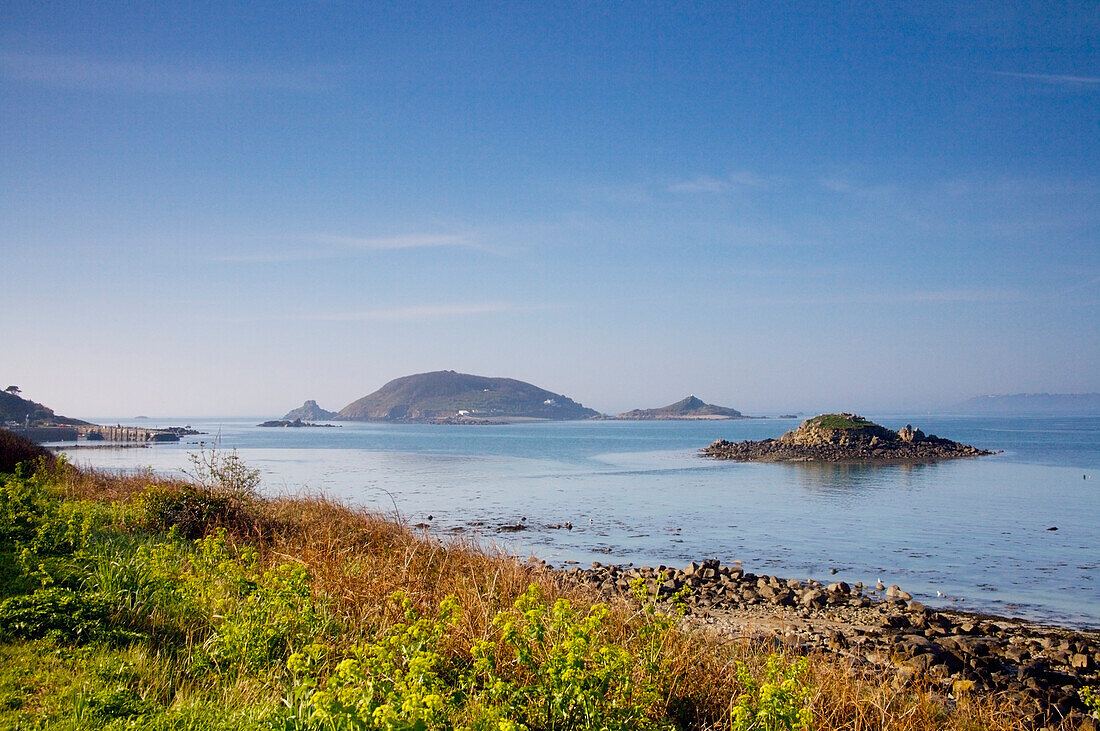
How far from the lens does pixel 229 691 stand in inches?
224

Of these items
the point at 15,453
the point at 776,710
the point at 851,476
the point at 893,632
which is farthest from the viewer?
the point at 851,476

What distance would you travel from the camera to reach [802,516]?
28125 mm

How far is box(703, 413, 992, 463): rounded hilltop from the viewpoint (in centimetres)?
6047

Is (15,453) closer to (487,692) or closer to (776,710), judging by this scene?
(487,692)

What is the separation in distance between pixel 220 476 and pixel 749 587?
11.7 metres

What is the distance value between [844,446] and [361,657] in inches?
2568

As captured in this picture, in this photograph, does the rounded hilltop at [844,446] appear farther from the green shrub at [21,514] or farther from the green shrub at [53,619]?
the green shrub at [53,619]

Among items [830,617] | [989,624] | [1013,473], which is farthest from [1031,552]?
[1013,473]

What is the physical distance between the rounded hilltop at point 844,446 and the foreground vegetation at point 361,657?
54236 mm

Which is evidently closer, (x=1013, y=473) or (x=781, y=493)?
(x=781, y=493)

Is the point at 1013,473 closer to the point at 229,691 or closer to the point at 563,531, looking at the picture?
the point at 563,531

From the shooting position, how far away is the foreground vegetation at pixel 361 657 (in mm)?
4898

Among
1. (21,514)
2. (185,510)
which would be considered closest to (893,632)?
(185,510)

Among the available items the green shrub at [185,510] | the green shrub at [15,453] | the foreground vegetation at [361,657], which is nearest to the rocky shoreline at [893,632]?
the foreground vegetation at [361,657]
